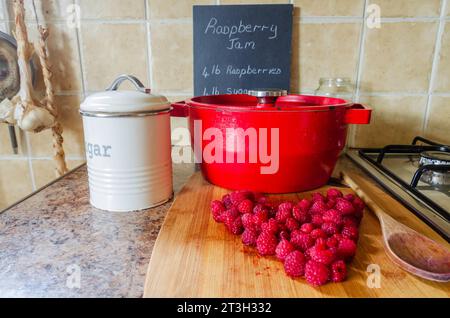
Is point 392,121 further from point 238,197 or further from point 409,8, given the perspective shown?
point 238,197

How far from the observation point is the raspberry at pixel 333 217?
412 millimetres

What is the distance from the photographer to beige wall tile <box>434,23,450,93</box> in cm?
74

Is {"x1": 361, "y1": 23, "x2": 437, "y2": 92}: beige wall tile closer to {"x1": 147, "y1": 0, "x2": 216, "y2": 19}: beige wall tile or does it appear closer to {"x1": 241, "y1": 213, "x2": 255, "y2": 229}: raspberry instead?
{"x1": 147, "y1": 0, "x2": 216, "y2": 19}: beige wall tile

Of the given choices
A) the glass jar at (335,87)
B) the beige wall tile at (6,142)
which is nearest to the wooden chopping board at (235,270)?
the glass jar at (335,87)

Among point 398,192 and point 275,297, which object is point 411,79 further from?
point 275,297

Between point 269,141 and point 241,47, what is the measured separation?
0.34m

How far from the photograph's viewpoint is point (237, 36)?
2.48 feet

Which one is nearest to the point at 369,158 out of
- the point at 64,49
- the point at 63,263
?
the point at 63,263

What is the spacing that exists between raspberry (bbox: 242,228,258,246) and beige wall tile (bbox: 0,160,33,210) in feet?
2.36

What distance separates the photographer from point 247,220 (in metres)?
0.42

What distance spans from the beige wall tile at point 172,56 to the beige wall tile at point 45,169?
0.31 metres

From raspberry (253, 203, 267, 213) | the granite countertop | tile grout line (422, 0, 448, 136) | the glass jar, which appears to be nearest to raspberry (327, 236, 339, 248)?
raspberry (253, 203, 267, 213)

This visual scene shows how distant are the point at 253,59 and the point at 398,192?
1.42ft

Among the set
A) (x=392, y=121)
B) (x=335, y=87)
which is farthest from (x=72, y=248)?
(x=392, y=121)
